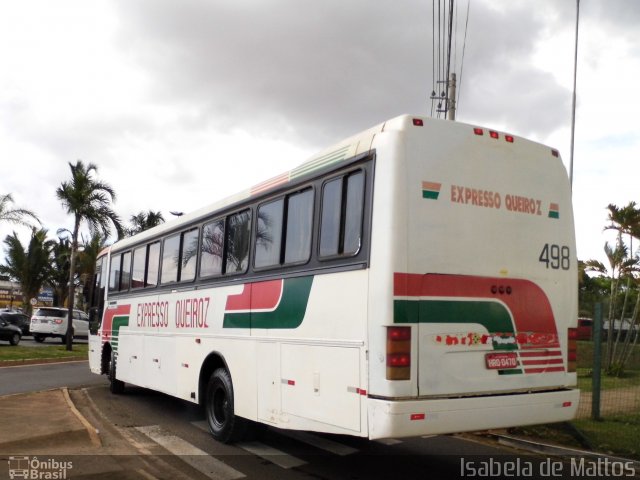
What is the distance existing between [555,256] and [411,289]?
78.4 inches

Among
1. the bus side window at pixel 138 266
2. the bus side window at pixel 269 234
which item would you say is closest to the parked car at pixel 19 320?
the bus side window at pixel 138 266

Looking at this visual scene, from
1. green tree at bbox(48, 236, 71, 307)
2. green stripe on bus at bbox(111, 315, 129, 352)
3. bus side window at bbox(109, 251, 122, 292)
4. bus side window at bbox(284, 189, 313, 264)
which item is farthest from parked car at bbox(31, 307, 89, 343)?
bus side window at bbox(284, 189, 313, 264)

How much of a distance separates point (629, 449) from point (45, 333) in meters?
29.9

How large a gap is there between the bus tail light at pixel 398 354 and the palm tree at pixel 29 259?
4171 centimetres

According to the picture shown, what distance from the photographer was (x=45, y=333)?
3172cm

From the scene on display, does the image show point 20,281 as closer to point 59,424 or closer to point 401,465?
point 59,424

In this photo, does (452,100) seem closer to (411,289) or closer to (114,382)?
(114,382)

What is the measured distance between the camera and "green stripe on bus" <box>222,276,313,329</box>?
21.1 feet

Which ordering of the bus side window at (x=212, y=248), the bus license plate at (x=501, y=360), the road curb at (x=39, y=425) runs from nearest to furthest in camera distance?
1. the bus license plate at (x=501, y=360)
2. the road curb at (x=39, y=425)
3. the bus side window at (x=212, y=248)

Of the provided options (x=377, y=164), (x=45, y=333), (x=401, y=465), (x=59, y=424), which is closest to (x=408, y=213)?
(x=377, y=164)

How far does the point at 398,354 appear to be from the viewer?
17.3 feet

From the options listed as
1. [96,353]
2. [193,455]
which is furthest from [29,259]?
[193,455]

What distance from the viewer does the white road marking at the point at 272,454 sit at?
7.27 m

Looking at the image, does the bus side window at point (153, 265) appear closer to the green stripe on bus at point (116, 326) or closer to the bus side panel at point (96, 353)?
the green stripe on bus at point (116, 326)
